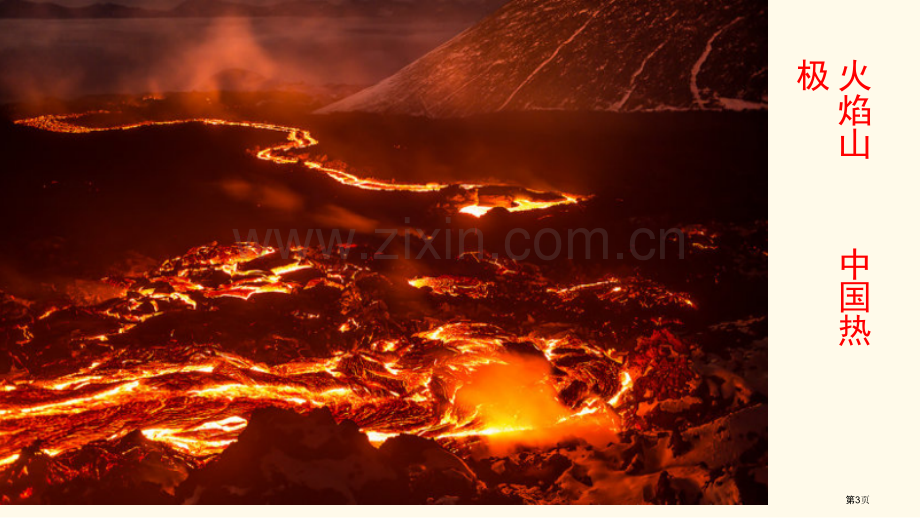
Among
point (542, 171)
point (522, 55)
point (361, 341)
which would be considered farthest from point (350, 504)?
point (522, 55)

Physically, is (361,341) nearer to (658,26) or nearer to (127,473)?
(127,473)

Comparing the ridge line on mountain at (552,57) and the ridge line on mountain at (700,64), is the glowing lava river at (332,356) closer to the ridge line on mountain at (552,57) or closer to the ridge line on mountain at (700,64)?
the ridge line on mountain at (700,64)

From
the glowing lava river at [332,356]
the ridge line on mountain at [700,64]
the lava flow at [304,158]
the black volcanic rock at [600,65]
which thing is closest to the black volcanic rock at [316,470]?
the glowing lava river at [332,356]

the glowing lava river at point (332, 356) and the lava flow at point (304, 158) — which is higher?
the lava flow at point (304, 158)

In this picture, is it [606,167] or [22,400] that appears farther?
[606,167]

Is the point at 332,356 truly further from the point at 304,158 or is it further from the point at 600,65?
the point at 600,65

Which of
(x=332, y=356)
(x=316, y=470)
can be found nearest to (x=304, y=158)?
(x=332, y=356)

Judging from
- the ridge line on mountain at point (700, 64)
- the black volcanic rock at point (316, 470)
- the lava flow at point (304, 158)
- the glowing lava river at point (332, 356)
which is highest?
the ridge line on mountain at point (700, 64)

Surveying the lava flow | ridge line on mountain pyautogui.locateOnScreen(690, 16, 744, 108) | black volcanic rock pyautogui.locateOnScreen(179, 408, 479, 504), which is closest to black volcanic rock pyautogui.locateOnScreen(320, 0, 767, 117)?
ridge line on mountain pyautogui.locateOnScreen(690, 16, 744, 108)
